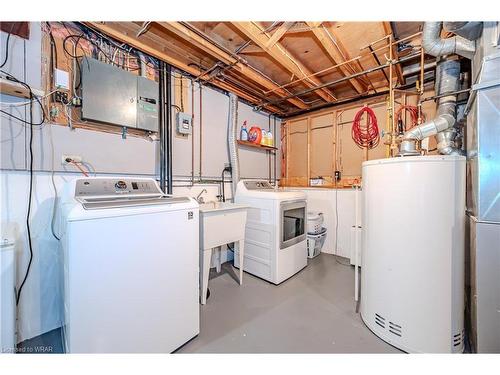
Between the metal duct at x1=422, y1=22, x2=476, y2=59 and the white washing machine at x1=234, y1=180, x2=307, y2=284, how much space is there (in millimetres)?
1877

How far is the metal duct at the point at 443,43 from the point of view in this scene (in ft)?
5.62

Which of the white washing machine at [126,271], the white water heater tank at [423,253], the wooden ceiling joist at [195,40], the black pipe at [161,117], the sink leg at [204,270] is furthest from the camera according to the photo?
the black pipe at [161,117]

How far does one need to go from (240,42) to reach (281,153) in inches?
92.8

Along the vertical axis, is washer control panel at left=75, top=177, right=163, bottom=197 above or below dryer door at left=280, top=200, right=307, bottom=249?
above

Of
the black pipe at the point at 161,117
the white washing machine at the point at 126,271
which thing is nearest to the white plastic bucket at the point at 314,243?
the white washing machine at the point at 126,271

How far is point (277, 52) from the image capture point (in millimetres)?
2221

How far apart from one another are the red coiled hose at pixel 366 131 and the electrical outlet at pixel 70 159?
3548 mm

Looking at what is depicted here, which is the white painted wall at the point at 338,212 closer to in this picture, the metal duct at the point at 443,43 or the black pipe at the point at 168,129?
the metal duct at the point at 443,43

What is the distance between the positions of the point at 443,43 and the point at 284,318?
8.89 feet

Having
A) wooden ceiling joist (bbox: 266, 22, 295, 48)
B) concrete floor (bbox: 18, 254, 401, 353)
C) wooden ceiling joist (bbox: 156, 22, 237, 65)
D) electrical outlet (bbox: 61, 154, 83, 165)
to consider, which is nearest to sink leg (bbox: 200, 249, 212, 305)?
concrete floor (bbox: 18, 254, 401, 353)

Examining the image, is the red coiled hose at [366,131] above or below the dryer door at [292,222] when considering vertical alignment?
above

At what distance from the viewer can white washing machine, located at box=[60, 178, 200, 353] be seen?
114 cm

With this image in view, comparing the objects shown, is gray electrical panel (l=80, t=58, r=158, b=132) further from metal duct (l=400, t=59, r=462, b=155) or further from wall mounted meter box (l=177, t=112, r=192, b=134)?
metal duct (l=400, t=59, r=462, b=155)
